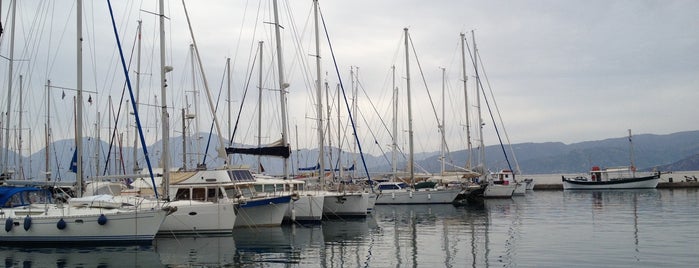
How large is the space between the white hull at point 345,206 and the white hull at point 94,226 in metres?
16.2

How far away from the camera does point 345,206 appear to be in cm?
4178

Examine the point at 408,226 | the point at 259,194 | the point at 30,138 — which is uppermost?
the point at 30,138

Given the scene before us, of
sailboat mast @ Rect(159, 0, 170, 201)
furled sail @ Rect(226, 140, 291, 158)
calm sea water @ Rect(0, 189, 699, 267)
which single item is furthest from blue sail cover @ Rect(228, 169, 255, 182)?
sailboat mast @ Rect(159, 0, 170, 201)

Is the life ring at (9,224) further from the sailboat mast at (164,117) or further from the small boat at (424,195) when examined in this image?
the small boat at (424,195)

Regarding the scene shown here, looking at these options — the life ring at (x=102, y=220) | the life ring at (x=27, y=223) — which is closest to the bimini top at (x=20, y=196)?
the life ring at (x=27, y=223)

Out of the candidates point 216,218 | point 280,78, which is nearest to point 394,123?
point 280,78

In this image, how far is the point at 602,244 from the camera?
25.0 meters

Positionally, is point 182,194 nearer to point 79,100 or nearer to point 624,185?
point 79,100

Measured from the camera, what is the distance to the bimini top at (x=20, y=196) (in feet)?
96.9

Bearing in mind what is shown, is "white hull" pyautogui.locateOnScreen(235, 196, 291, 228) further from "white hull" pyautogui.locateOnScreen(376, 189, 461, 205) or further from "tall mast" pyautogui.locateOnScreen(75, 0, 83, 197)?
"white hull" pyautogui.locateOnScreen(376, 189, 461, 205)

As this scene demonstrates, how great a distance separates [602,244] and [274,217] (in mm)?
17552

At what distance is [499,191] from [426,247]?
43.5 m

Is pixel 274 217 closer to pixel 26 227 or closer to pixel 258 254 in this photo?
pixel 258 254

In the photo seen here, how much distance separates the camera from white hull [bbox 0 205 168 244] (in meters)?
26.6
